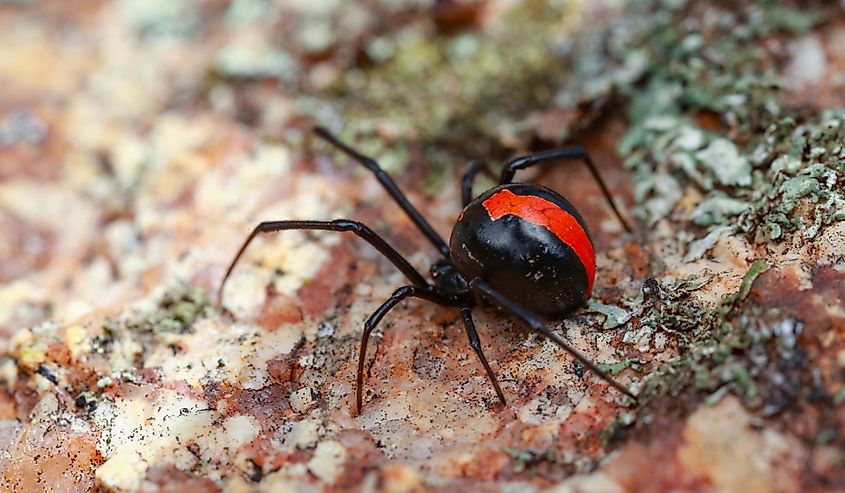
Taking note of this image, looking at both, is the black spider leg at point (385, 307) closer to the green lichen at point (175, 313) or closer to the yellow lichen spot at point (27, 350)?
the green lichen at point (175, 313)

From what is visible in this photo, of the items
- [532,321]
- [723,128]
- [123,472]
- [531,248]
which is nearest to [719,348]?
[532,321]

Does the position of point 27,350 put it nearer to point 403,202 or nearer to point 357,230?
point 357,230

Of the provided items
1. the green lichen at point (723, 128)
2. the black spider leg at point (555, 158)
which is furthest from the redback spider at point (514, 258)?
the green lichen at point (723, 128)

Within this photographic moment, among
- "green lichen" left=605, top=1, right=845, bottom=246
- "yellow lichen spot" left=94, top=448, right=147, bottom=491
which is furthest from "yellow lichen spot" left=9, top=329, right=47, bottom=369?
"green lichen" left=605, top=1, right=845, bottom=246

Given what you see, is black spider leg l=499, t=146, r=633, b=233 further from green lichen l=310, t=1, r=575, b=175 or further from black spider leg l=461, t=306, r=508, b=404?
black spider leg l=461, t=306, r=508, b=404

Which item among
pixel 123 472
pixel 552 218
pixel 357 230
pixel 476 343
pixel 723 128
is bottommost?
pixel 123 472

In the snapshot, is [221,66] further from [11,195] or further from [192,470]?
[192,470]
